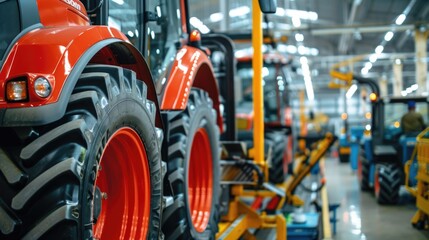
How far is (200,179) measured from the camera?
450 cm

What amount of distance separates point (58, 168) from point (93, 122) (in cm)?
30

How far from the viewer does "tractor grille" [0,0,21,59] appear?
2.38m

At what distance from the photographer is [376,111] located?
37.4ft

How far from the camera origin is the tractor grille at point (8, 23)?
7.79 feet

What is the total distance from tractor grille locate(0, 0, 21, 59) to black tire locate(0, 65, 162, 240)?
0.34m

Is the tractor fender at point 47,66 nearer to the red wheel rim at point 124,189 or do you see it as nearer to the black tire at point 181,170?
the red wheel rim at point 124,189

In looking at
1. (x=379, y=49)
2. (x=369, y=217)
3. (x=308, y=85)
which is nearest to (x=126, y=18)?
(x=369, y=217)

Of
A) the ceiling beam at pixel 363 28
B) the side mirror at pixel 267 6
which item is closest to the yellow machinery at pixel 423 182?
the side mirror at pixel 267 6

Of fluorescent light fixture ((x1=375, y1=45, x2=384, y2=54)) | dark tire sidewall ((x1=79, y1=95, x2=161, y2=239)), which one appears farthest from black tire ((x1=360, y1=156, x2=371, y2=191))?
fluorescent light fixture ((x1=375, y1=45, x2=384, y2=54))

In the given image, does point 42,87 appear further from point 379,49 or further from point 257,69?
point 379,49

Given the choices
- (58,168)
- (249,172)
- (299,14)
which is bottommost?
(249,172)

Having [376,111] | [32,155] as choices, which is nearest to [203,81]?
[32,155]

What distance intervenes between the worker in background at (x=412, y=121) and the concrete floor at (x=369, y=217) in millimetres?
1264

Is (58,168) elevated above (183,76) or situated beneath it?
situated beneath
